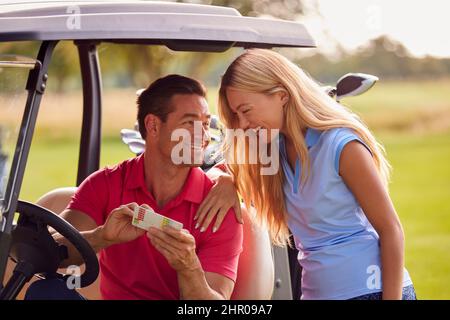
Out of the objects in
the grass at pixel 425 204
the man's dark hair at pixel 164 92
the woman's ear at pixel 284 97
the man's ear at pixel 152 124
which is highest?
the grass at pixel 425 204

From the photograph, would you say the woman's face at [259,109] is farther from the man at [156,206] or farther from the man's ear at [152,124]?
the man's ear at [152,124]

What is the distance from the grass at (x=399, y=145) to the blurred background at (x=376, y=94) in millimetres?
33

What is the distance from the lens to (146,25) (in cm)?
262

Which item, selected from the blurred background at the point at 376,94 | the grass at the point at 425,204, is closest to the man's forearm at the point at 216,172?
the grass at the point at 425,204

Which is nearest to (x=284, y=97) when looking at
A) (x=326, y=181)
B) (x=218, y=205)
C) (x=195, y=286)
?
(x=326, y=181)

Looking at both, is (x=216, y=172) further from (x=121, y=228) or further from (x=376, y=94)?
(x=376, y=94)

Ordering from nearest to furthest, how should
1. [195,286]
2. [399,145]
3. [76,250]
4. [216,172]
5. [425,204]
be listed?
[195,286], [76,250], [216,172], [425,204], [399,145]

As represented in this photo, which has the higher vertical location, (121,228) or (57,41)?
(57,41)

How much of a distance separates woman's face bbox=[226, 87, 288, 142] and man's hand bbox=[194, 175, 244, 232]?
0.27m

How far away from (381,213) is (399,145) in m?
25.0

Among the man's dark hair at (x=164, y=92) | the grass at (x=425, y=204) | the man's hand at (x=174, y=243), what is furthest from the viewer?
the grass at (x=425, y=204)

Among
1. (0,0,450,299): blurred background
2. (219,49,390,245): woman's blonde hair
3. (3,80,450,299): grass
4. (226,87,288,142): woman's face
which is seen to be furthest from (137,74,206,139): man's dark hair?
(3,80,450,299): grass

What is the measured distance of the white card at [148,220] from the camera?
8.85ft

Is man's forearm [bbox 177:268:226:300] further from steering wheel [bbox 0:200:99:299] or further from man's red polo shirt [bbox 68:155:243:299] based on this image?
steering wheel [bbox 0:200:99:299]
